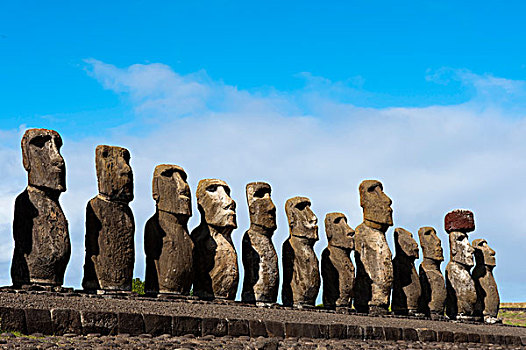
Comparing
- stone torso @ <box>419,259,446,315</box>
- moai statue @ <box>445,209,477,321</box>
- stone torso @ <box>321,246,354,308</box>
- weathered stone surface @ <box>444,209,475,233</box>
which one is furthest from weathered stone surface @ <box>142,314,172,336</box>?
weathered stone surface @ <box>444,209,475,233</box>

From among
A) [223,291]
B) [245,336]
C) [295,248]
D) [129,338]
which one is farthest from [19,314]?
[295,248]

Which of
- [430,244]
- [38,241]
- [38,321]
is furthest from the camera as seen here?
[430,244]

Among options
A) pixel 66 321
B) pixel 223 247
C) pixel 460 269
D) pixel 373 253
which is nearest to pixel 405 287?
pixel 373 253

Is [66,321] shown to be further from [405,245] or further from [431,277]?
[431,277]

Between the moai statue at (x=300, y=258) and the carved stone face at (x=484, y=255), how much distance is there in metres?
6.76

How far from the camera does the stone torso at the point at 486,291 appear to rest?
1948 cm

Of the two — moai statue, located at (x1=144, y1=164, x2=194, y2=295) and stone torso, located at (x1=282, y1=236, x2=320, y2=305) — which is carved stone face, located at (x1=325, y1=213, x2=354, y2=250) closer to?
stone torso, located at (x1=282, y1=236, x2=320, y2=305)

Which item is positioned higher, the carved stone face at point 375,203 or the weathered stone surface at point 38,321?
the carved stone face at point 375,203

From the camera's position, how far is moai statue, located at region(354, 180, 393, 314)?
16141mm

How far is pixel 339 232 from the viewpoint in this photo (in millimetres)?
15758

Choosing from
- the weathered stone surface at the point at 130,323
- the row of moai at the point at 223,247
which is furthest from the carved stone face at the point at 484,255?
the weathered stone surface at the point at 130,323

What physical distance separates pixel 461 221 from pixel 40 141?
36.4 feet

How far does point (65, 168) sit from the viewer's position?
1148 cm

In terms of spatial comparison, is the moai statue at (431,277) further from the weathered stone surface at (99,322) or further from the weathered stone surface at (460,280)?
the weathered stone surface at (99,322)
